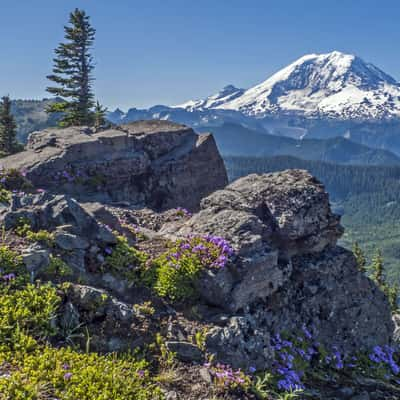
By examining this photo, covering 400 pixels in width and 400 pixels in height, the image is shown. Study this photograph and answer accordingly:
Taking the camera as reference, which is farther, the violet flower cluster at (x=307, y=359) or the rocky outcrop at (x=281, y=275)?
the rocky outcrop at (x=281, y=275)

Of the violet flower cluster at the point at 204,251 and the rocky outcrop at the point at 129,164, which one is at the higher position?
the rocky outcrop at the point at 129,164

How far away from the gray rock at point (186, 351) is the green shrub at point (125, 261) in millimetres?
2383

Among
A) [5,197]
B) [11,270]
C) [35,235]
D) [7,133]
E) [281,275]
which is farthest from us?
[7,133]

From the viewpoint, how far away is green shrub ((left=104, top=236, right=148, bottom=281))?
9898 millimetres

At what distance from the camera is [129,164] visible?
18703mm

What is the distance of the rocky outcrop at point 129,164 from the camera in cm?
1647

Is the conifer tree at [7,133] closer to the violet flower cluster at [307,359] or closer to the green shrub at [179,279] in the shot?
the green shrub at [179,279]

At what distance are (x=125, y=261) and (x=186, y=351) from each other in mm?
3067

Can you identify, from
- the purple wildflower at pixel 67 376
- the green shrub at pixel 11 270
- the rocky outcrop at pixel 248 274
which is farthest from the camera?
the rocky outcrop at pixel 248 274

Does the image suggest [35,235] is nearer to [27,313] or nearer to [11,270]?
[11,270]

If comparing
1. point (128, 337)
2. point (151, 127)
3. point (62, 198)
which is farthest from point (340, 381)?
point (151, 127)

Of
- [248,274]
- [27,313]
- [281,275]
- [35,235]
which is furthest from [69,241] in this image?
[281,275]

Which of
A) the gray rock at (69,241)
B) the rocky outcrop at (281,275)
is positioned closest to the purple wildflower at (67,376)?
the rocky outcrop at (281,275)

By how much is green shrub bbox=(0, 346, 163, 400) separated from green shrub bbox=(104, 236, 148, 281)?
287 centimetres
